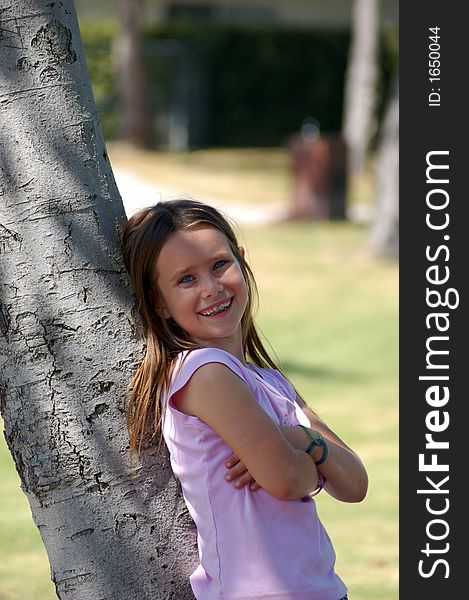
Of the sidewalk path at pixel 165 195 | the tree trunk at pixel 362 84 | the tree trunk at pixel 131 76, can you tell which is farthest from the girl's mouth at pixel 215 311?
the tree trunk at pixel 362 84

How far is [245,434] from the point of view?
245 cm

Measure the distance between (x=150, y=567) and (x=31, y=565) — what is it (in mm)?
2613

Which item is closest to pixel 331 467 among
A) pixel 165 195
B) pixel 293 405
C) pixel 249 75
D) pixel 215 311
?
pixel 293 405

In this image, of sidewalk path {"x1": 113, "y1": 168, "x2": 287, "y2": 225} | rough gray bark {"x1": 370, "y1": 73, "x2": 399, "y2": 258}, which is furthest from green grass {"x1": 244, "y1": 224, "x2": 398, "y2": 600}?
sidewalk path {"x1": 113, "y1": 168, "x2": 287, "y2": 225}

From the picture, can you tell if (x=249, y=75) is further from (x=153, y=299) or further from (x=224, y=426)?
(x=224, y=426)

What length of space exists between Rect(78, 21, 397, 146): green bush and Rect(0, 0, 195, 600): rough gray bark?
77.1 ft

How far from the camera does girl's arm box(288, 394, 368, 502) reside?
258cm

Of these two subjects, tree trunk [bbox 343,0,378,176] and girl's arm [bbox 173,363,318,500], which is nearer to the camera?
girl's arm [bbox 173,363,318,500]

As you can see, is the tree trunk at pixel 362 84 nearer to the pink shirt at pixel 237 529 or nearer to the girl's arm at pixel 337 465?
the girl's arm at pixel 337 465

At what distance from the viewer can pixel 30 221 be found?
2.60m

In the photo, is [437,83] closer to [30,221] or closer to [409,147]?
[409,147]

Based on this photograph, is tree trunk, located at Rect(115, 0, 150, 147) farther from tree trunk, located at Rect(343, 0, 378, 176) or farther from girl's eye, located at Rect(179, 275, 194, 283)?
girl's eye, located at Rect(179, 275, 194, 283)

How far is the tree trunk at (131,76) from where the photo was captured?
2320 cm

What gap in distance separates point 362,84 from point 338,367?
16829mm
